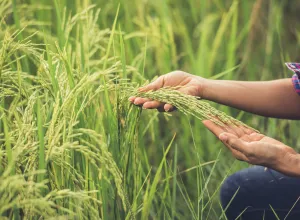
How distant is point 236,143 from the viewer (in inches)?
70.7

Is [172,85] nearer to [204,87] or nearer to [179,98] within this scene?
[204,87]

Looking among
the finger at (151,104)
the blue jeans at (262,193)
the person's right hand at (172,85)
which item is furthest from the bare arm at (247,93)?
the blue jeans at (262,193)

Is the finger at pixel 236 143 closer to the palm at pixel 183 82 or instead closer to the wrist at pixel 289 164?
the wrist at pixel 289 164

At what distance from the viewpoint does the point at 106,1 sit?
373cm

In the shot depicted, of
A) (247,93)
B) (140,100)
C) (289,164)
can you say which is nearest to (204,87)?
(247,93)

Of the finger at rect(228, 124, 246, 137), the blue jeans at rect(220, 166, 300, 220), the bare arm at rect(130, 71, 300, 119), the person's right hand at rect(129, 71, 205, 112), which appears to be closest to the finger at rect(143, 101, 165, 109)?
the person's right hand at rect(129, 71, 205, 112)

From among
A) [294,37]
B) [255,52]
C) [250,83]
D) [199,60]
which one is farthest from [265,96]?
[294,37]

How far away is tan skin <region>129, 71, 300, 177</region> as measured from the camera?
1803mm

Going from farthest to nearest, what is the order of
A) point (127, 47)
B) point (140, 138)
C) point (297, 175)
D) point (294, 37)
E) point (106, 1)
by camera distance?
point (294, 37)
point (106, 1)
point (127, 47)
point (140, 138)
point (297, 175)

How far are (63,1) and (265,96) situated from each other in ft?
3.99

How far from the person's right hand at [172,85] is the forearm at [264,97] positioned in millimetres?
94

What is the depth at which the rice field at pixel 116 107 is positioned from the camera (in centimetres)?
166

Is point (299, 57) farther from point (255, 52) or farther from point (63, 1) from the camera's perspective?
point (63, 1)

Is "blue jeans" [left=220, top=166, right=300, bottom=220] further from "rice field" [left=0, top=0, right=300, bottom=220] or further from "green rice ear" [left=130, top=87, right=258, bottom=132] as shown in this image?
"green rice ear" [left=130, top=87, right=258, bottom=132]
